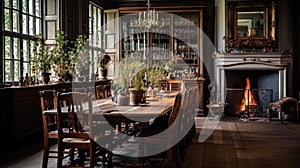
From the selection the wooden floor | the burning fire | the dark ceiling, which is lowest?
the wooden floor

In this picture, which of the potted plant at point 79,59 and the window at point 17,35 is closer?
the window at point 17,35

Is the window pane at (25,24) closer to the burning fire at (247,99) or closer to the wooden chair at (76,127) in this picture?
the wooden chair at (76,127)

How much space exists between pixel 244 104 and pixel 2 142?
6.53 metres

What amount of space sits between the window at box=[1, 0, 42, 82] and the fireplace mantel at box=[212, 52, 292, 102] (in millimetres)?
4858

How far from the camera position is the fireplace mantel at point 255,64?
376 inches

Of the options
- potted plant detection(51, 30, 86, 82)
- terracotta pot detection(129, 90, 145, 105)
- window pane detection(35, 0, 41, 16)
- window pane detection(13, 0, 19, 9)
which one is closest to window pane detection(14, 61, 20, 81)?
potted plant detection(51, 30, 86, 82)

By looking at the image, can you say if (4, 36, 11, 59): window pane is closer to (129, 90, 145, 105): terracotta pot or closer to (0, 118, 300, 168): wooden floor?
(0, 118, 300, 168): wooden floor

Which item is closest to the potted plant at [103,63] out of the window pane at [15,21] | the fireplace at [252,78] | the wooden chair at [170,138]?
the fireplace at [252,78]

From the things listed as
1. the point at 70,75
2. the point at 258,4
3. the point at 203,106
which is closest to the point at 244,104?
the point at 203,106

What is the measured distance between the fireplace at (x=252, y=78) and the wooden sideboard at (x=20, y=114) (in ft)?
16.2

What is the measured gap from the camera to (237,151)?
570 cm

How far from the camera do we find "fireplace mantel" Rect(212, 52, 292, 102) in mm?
9562

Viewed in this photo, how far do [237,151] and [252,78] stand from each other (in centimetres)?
495

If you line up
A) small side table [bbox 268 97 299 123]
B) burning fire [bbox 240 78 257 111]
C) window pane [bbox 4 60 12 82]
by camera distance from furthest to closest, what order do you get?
burning fire [bbox 240 78 257 111] → small side table [bbox 268 97 299 123] → window pane [bbox 4 60 12 82]
